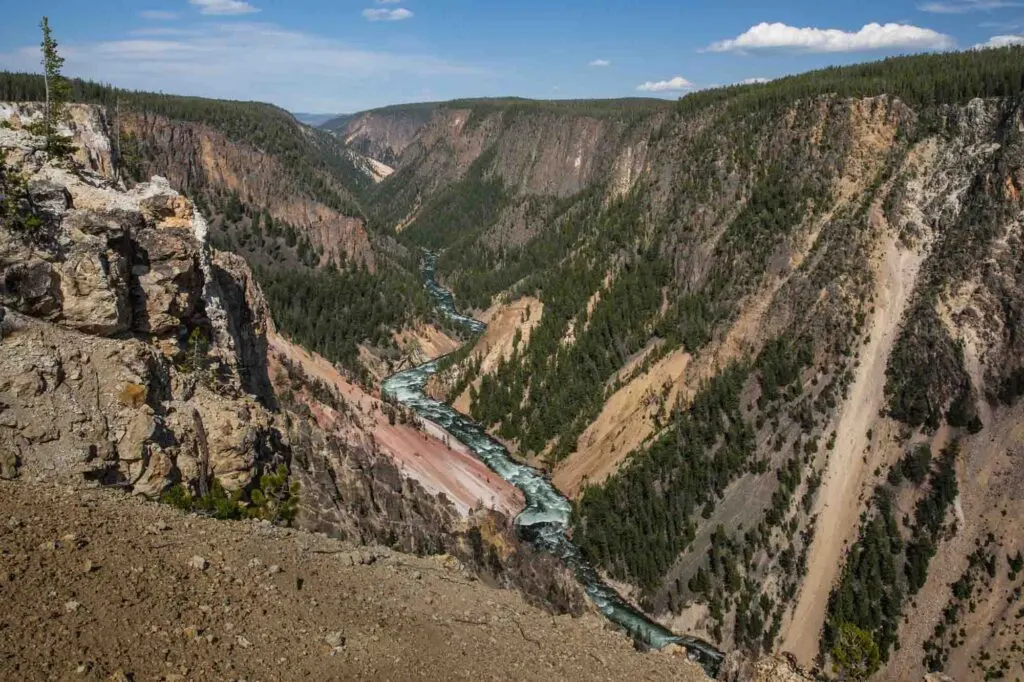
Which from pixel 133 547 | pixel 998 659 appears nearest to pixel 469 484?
pixel 998 659

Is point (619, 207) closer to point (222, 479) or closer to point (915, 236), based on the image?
point (915, 236)

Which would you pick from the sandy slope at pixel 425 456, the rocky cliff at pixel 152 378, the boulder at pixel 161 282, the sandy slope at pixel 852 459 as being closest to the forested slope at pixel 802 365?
the sandy slope at pixel 852 459

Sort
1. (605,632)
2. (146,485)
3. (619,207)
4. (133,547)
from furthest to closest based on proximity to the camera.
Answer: (619,207), (605,632), (146,485), (133,547)

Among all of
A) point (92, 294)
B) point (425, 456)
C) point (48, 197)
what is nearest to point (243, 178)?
point (425, 456)

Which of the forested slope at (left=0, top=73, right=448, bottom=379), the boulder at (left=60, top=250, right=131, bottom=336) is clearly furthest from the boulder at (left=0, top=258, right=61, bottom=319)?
the forested slope at (left=0, top=73, right=448, bottom=379)

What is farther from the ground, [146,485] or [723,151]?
[723,151]

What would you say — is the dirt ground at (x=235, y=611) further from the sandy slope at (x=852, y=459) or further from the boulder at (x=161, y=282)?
the sandy slope at (x=852, y=459)
